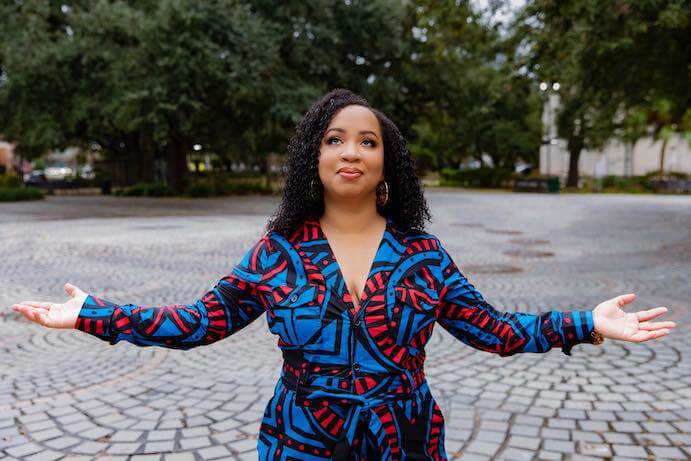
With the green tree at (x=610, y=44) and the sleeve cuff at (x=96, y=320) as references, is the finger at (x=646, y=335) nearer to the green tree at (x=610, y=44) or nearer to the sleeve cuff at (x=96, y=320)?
the sleeve cuff at (x=96, y=320)

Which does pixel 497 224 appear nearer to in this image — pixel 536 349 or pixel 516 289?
pixel 516 289

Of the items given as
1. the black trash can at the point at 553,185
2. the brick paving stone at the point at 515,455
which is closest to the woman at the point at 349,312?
the brick paving stone at the point at 515,455

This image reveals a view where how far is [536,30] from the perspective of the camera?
1312cm

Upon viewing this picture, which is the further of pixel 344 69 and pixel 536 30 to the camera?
pixel 344 69

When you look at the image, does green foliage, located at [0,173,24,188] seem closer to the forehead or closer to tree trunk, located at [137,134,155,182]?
tree trunk, located at [137,134,155,182]

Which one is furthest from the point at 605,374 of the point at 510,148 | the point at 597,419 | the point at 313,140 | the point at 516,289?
the point at 510,148

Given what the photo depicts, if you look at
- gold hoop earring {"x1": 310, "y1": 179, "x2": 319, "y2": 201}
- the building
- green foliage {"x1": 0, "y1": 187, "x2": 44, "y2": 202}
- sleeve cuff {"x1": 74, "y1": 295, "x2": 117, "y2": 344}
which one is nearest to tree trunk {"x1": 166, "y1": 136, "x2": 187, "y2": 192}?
green foliage {"x1": 0, "y1": 187, "x2": 44, "y2": 202}

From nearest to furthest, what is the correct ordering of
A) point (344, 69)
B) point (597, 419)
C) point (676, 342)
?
point (597, 419), point (676, 342), point (344, 69)

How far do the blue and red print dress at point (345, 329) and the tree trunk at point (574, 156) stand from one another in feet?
128

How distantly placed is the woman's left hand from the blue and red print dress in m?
0.04

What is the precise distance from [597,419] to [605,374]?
0.96m

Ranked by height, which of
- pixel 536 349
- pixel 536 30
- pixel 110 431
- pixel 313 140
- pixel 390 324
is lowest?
pixel 110 431

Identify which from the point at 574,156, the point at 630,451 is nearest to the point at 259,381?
the point at 630,451

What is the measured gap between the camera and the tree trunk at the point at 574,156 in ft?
126
